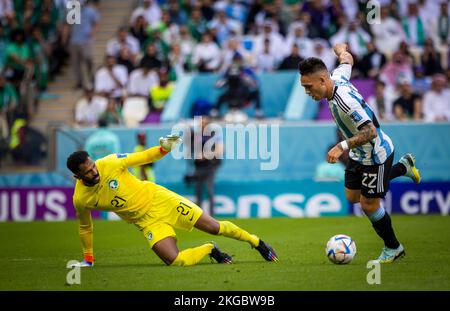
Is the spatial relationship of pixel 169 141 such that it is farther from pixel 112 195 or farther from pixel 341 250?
pixel 341 250

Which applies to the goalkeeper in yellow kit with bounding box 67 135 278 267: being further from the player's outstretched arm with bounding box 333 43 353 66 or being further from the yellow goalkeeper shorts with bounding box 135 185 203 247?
the player's outstretched arm with bounding box 333 43 353 66

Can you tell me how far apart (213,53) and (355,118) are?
45.5 feet

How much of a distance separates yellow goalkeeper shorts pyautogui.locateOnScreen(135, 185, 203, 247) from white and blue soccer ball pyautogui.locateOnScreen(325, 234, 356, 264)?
65.1 inches

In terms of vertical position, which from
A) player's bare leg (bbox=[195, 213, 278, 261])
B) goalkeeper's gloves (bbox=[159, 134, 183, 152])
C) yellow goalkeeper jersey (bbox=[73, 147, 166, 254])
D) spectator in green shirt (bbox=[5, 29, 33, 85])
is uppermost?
spectator in green shirt (bbox=[5, 29, 33, 85])

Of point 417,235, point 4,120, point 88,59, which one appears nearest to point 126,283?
point 417,235

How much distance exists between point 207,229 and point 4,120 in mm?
13420

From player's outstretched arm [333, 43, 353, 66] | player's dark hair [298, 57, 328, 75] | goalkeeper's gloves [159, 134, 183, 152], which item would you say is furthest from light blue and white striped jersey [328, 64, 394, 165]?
goalkeeper's gloves [159, 134, 183, 152]

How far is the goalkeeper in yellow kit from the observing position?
11.5m

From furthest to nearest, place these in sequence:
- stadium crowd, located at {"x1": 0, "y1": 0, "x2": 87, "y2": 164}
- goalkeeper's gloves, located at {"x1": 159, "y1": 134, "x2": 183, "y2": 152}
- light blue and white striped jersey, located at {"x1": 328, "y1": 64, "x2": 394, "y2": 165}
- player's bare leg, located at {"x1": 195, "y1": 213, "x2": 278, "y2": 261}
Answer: stadium crowd, located at {"x1": 0, "y1": 0, "x2": 87, "y2": 164} → player's bare leg, located at {"x1": 195, "y1": 213, "x2": 278, "y2": 261} → goalkeeper's gloves, located at {"x1": 159, "y1": 134, "x2": 183, "y2": 152} → light blue and white striped jersey, located at {"x1": 328, "y1": 64, "x2": 394, "y2": 165}

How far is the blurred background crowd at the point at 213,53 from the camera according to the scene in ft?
73.9

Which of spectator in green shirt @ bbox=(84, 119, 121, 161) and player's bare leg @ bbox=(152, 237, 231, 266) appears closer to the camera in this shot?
player's bare leg @ bbox=(152, 237, 231, 266)

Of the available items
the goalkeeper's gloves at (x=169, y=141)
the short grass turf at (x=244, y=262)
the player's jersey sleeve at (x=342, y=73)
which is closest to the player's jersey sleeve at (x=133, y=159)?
the goalkeeper's gloves at (x=169, y=141)

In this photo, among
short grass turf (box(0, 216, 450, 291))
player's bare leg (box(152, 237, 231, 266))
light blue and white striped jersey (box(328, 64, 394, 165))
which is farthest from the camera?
player's bare leg (box(152, 237, 231, 266))

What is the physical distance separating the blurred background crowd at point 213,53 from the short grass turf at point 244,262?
5.01 metres
